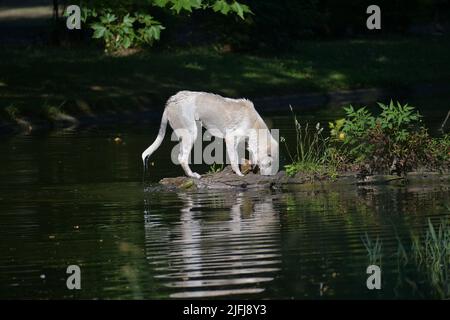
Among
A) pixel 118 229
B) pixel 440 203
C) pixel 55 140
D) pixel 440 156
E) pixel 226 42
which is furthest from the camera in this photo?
pixel 226 42

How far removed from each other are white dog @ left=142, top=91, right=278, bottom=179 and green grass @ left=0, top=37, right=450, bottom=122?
12737mm

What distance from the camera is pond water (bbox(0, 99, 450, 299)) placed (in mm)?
11188

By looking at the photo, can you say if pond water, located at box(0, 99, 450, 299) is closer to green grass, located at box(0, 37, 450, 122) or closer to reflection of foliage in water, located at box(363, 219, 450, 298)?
reflection of foliage in water, located at box(363, 219, 450, 298)

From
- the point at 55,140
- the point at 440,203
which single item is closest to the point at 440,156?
the point at 440,203

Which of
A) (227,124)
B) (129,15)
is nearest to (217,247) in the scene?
(227,124)

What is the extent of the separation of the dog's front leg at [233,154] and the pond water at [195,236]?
0.68 m

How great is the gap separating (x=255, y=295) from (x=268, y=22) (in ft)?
114

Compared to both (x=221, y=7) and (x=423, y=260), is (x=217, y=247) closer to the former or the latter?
(x=423, y=260)

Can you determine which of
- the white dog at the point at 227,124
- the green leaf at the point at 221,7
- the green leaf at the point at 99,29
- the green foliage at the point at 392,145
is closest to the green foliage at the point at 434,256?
the green leaf at the point at 221,7

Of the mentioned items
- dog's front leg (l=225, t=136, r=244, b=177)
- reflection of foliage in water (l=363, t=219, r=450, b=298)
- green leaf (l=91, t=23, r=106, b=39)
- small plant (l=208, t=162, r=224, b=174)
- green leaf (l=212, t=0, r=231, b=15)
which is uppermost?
green leaf (l=212, t=0, r=231, b=15)

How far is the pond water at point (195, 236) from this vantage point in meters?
11.2

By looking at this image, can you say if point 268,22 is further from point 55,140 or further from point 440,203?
point 440,203

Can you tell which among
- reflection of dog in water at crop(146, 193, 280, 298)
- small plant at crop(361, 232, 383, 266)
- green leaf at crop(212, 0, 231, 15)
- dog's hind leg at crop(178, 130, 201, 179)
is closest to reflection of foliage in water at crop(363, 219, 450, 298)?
small plant at crop(361, 232, 383, 266)

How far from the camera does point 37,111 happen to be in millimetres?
31203
